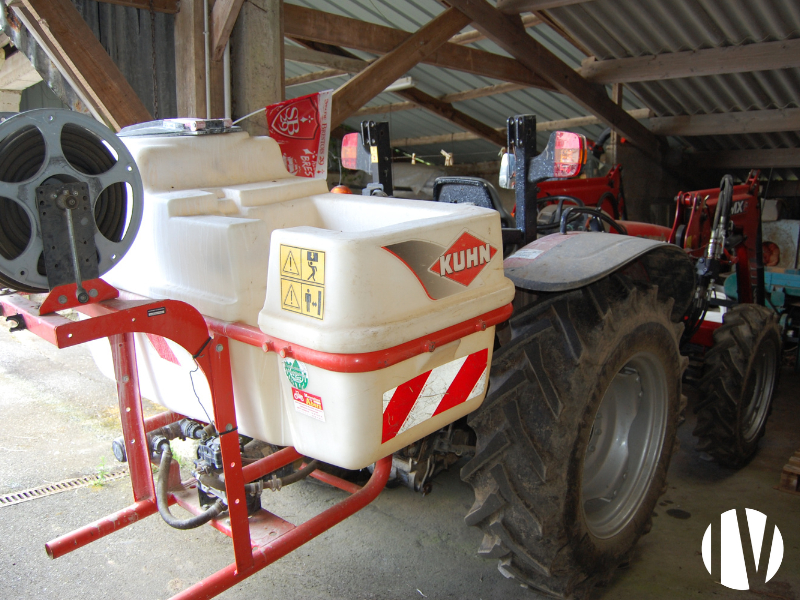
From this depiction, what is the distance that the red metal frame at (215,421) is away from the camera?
1356 millimetres

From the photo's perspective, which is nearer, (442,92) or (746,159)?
(746,159)

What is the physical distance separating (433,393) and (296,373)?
0.35m

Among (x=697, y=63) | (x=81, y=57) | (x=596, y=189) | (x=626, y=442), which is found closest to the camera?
(x=626, y=442)

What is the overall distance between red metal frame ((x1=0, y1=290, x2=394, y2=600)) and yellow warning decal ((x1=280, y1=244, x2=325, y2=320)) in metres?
0.15

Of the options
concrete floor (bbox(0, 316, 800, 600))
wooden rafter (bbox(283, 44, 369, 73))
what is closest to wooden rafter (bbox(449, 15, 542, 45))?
wooden rafter (bbox(283, 44, 369, 73))

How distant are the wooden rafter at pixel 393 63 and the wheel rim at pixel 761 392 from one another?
3.23 meters

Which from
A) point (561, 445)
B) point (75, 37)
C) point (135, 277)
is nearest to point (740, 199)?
point (561, 445)

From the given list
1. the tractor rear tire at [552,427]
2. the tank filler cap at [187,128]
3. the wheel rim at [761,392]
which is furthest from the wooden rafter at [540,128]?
the tank filler cap at [187,128]

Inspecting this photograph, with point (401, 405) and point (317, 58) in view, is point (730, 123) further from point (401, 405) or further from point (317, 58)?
point (401, 405)

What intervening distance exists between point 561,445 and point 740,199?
2575 mm

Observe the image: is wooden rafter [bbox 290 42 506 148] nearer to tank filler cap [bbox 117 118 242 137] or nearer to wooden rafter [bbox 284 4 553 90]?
wooden rafter [bbox 284 4 553 90]

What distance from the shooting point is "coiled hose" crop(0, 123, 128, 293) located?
1.31m

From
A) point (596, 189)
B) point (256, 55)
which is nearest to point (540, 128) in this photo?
point (596, 189)

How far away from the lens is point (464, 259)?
158 centimetres
